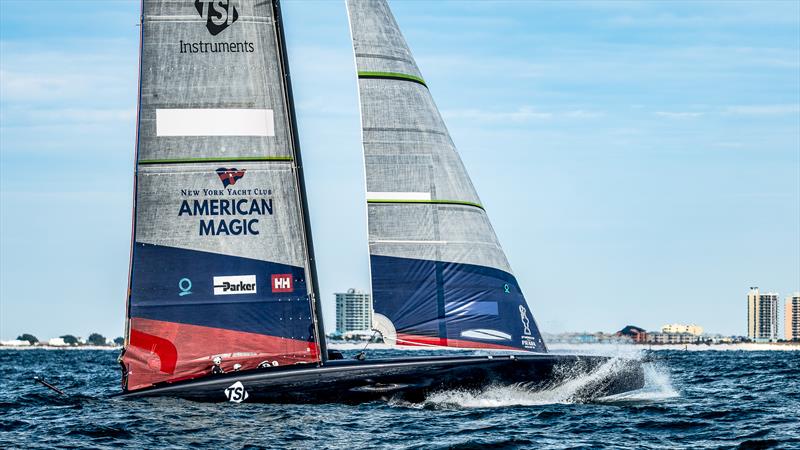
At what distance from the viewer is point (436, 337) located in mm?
22266

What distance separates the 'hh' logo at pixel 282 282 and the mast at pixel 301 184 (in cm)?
40

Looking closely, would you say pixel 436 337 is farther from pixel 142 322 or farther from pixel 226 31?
pixel 226 31

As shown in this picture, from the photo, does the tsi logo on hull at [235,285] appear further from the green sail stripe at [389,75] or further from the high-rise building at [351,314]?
the high-rise building at [351,314]

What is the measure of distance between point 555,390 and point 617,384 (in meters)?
1.43

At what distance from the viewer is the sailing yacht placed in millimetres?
21656

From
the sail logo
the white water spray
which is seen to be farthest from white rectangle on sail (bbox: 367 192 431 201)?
the sail logo

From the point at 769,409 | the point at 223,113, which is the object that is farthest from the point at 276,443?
the point at 769,409

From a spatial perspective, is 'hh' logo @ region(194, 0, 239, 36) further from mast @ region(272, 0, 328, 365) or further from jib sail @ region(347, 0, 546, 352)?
jib sail @ region(347, 0, 546, 352)

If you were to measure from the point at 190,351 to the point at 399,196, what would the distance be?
4.68 metres

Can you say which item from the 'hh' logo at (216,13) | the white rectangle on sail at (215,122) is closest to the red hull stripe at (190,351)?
the white rectangle on sail at (215,122)

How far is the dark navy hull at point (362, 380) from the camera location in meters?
21.1

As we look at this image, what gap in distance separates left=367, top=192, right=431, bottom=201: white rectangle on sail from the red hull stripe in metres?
2.91

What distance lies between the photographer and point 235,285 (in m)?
22.0

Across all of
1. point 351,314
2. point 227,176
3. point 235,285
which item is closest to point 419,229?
point 235,285
